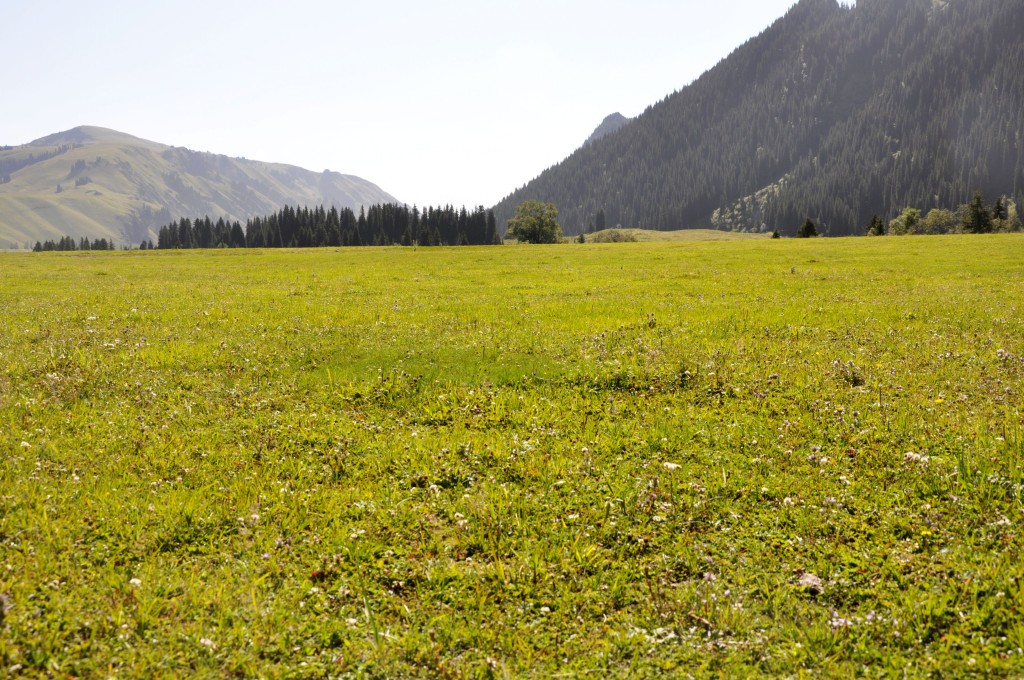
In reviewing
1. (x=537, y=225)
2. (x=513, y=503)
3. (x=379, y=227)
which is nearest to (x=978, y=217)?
(x=537, y=225)

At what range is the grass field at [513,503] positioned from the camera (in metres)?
5.43

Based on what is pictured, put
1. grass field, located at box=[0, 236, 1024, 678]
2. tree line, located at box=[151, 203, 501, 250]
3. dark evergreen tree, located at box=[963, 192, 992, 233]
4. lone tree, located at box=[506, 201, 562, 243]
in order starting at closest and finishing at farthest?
1. grass field, located at box=[0, 236, 1024, 678]
2. dark evergreen tree, located at box=[963, 192, 992, 233]
3. lone tree, located at box=[506, 201, 562, 243]
4. tree line, located at box=[151, 203, 501, 250]

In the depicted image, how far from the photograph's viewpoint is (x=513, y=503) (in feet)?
26.1

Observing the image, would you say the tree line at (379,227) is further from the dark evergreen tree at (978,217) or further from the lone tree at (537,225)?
the dark evergreen tree at (978,217)

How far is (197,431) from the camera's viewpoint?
10195mm

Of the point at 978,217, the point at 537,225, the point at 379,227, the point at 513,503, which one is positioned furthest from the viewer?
the point at 379,227

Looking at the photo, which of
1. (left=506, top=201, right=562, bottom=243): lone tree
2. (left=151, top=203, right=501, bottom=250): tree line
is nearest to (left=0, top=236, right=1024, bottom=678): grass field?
(left=506, top=201, right=562, bottom=243): lone tree

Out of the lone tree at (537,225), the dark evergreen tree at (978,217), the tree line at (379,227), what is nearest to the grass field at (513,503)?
the dark evergreen tree at (978,217)

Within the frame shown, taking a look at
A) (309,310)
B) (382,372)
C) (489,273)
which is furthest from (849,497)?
(489,273)

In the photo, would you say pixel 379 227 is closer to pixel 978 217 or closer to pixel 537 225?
pixel 537 225

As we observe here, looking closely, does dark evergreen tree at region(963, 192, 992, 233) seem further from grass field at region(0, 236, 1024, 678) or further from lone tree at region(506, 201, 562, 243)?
grass field at region(0, 236, 1024, 678)

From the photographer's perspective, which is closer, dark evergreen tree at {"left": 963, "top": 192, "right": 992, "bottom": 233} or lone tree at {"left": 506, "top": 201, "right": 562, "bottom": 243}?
→ dark evergreen tree at {"left": 963, "top": 192, "right": 992, "bottom": 233}

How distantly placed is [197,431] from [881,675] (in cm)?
1046

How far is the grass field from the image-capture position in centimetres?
543
